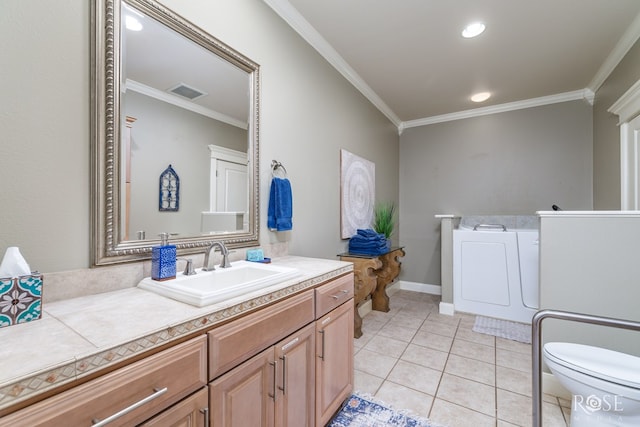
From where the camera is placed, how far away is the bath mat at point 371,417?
1.54 m

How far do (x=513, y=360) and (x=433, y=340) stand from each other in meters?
0.61

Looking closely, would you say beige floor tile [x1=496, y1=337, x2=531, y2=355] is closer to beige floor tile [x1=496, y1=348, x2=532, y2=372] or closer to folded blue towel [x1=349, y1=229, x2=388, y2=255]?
beige floor tile [x1=496, y1=348, x2=532, y2=372]

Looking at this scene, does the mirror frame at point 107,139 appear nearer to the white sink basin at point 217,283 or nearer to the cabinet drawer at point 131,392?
the white sink basin at point 217,283

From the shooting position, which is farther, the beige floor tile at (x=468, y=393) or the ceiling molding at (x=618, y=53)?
the ceiling molding at (x=618, y=53)

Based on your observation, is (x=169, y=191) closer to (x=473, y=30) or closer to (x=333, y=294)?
(x=333, y=294)

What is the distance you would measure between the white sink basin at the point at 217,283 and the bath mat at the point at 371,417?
37.3 inches

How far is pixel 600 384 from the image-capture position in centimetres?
118

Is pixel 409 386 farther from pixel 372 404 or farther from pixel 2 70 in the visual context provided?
pixel 2 70

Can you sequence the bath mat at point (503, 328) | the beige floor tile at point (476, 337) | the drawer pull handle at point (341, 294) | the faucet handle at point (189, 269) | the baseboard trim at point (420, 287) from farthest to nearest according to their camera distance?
the baseboard trim at point (420, 287), the bath mat at point (503, 328), the beige floor tile at point (476, 337), the drawer pull handle at point (341, 294), the faucet handle at point (189, 269)

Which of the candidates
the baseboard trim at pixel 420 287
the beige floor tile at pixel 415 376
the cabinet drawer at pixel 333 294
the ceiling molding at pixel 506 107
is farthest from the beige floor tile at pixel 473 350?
the ceiling molding at pixel 506 107

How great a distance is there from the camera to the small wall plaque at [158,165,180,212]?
1309 mm

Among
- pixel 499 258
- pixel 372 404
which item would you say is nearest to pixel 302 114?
pixel 372 404

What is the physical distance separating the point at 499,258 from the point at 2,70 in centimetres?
379

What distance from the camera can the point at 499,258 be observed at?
3031mm
